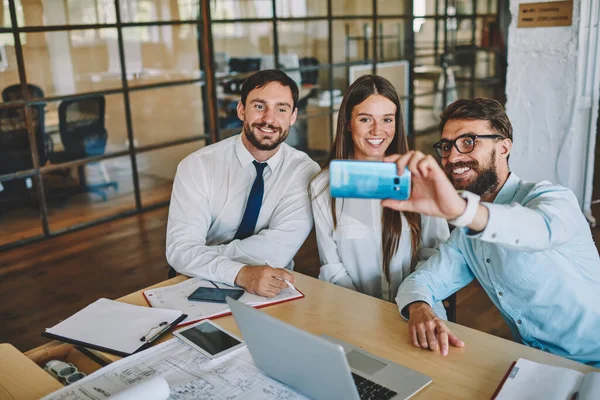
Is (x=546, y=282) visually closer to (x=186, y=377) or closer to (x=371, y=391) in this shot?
(x=371, y=391)

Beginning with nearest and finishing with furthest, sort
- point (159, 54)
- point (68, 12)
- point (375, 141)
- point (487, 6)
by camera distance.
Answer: point (375, 141) → point (68, 12) → point (159, 54) → point (487, 6)

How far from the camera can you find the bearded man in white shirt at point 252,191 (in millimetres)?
2086

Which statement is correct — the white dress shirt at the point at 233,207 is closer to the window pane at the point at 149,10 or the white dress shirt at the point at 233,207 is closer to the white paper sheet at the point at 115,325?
the white paper sheet at the point at 115,325

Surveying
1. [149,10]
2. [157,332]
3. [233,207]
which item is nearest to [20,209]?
[149,10]

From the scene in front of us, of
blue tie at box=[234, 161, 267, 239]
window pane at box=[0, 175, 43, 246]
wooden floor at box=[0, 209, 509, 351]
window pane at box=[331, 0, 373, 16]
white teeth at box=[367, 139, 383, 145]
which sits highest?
window pane at box=[331, 0, 373, 16]

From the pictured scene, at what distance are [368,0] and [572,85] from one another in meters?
2.95

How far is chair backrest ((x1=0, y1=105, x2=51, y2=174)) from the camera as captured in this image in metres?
4.18

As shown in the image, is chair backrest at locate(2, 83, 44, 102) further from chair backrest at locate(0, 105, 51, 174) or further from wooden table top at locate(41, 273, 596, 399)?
wooden table top at locate(41, 273, 596, 399)

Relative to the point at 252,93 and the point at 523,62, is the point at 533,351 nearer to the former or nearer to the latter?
the point at 252,93

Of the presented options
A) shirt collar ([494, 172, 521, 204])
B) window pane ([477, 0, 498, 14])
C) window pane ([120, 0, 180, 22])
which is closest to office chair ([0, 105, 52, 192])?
window pane ([120, 0, 180, 22])

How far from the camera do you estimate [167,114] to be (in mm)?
5113

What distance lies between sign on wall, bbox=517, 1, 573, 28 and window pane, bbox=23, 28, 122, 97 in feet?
10.1

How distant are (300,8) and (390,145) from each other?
13.6 ft

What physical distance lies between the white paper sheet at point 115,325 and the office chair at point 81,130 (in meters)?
3.17
